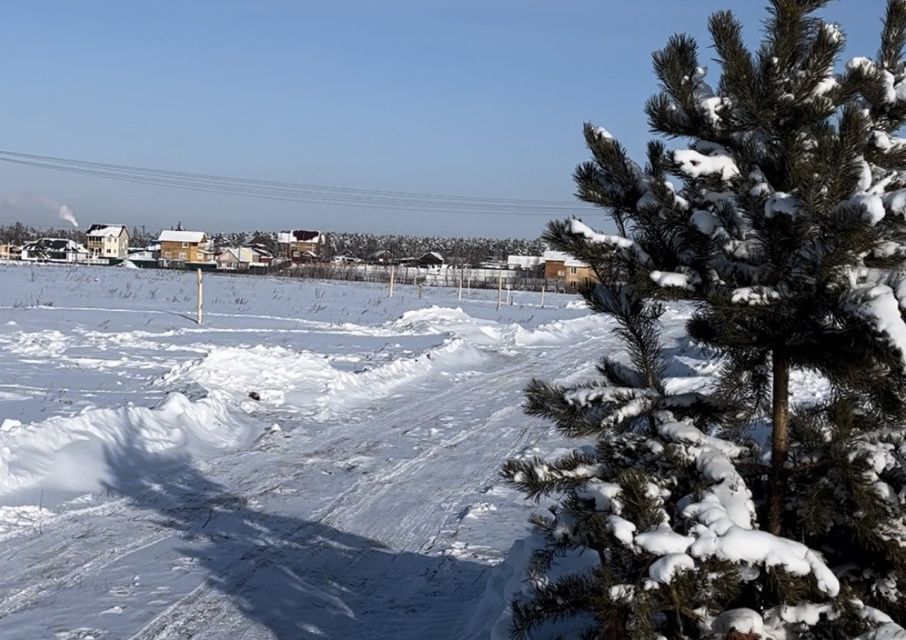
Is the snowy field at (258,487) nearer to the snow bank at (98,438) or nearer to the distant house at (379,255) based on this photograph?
the snow bank at (98,438)

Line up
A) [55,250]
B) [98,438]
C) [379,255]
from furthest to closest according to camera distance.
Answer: [379,255], [55,250], [98,438]

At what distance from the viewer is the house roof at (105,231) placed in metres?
121

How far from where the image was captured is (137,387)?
520 inches

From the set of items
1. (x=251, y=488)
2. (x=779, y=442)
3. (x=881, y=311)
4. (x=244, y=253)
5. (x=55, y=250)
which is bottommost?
(x=251, y=488)

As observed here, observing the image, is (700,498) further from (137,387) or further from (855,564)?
(137,387)

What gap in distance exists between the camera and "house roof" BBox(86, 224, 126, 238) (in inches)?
4771

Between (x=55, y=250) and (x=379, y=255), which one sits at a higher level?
(x=379, y=255)

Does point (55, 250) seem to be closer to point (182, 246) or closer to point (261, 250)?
point (182, 246)

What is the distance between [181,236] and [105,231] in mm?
15534

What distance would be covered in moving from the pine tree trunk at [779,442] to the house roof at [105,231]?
420ft

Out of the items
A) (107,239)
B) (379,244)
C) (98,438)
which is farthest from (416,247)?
(98,438)

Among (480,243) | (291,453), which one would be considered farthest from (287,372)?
(480,243)

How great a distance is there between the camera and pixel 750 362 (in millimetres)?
3562

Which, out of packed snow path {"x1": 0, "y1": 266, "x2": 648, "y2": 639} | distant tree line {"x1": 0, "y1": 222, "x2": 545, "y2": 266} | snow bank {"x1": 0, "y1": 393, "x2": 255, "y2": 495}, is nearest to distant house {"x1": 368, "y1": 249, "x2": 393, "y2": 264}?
distant tree line {"x1": 0, "y1": 222, "x2": 545, "y2": 266}
